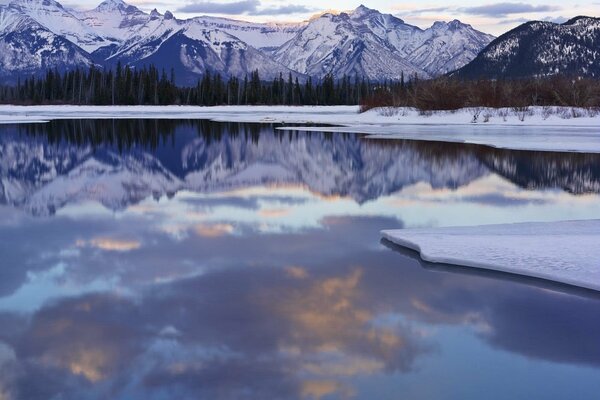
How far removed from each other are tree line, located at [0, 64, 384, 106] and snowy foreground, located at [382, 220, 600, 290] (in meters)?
123

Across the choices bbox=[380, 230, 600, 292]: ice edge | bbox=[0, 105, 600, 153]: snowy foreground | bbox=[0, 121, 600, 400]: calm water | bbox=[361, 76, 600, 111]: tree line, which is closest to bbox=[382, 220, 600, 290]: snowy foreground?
bbox=[380, 230, 600, 292]: ice edge

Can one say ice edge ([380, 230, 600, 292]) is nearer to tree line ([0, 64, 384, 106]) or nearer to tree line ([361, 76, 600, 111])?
tree line ([361, 76, 600, 111])

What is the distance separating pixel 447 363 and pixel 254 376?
2.13m

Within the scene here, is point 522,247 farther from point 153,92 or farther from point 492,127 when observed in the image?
point 153,92

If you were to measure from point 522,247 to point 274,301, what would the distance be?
16.8 ft

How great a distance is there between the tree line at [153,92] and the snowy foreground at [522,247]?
122749 millimetres

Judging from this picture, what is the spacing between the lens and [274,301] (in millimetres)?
10828

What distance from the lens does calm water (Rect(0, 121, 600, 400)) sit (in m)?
8.04

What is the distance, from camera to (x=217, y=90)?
465ft

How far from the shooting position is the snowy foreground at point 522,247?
12047 millimetres

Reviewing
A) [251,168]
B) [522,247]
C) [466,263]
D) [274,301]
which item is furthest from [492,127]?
[274,301]

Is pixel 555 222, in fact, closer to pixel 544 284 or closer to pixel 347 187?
pixel 544 284

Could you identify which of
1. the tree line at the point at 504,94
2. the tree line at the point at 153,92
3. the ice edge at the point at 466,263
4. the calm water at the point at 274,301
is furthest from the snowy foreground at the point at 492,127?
the tree line at the point at 153,92

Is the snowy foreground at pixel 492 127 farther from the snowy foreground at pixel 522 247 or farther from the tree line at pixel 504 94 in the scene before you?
the snowy foreground at pixel 522 247
